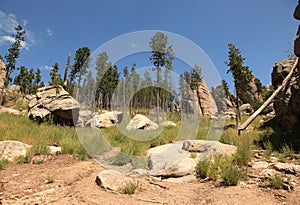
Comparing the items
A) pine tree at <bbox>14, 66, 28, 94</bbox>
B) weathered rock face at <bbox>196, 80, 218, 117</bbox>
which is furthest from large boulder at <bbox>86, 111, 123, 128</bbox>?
pine tree at <bbox>14, 66, 28, 94</bbox>

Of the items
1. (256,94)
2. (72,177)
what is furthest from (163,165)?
(256,94)

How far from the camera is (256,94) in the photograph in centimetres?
3503

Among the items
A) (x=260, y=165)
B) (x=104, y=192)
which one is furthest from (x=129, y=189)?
(x=260, y=165)

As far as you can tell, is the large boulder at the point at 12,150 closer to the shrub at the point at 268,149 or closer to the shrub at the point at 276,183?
the shrub at the point at 276,183

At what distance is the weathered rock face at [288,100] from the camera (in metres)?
8.04

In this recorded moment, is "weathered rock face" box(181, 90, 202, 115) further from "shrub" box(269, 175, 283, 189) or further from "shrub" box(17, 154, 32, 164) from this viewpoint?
"shrub" box(17, 154, 32, 164)

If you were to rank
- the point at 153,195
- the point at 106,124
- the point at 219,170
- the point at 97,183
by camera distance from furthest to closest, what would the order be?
the point at 106,124 → the point at 219,170 → the point at 97,183 → the point at 153,195

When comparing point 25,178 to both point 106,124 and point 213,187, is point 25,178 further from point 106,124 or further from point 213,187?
point 106,124

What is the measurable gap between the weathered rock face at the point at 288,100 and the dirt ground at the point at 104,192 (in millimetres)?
5606

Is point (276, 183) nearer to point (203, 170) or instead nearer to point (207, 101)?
point (203, 170)

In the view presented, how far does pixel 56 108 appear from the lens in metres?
12.4

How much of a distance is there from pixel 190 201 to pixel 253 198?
1.06 meters

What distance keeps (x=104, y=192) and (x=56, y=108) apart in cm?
1024

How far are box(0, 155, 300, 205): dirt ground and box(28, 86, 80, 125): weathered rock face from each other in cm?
815
